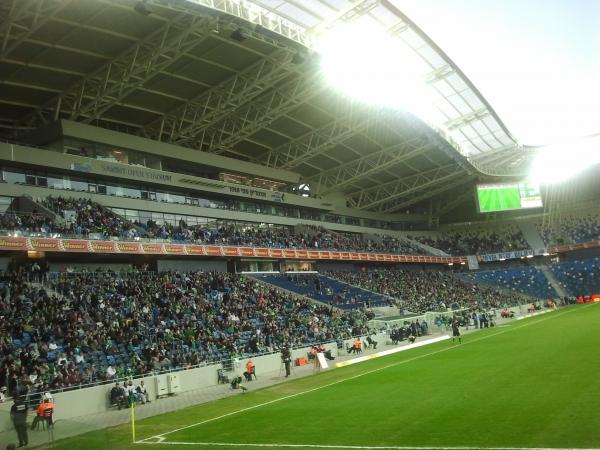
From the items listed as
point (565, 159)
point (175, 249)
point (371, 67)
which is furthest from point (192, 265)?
point (565, 159)

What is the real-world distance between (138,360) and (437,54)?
28.9 m

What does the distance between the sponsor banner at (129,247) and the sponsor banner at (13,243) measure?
19.0 ft

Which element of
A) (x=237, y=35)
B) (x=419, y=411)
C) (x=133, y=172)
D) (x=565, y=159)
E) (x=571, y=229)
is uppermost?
(x=565, y=159)

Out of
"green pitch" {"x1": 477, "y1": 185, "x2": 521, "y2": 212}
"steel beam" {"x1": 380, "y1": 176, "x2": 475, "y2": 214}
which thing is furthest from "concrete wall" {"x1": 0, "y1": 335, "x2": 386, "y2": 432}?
"steel beam" {"x1": 380, "y1": 176, "x2": 475, "y2": 214}

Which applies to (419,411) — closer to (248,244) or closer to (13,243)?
(13,243)

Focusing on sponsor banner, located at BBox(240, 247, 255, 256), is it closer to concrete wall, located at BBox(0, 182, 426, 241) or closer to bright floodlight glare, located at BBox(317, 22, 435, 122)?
concrete wall, located at BBox(0, 182, 426, 241)

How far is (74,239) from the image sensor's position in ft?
99.0

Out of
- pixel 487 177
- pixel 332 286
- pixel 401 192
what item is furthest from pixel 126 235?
pixel 487 177

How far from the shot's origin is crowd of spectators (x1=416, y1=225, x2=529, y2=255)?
78.0 meters

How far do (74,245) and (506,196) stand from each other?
4858cm

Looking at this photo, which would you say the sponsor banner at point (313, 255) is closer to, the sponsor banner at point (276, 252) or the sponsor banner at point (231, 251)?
the sponsor banner at point (276, 252)

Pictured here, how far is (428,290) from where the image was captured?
60.5 metres

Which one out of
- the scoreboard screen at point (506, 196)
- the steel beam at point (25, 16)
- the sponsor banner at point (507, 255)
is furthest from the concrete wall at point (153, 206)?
the sponsor banner at point (507, 255)

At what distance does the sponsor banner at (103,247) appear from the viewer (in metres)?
31.1
